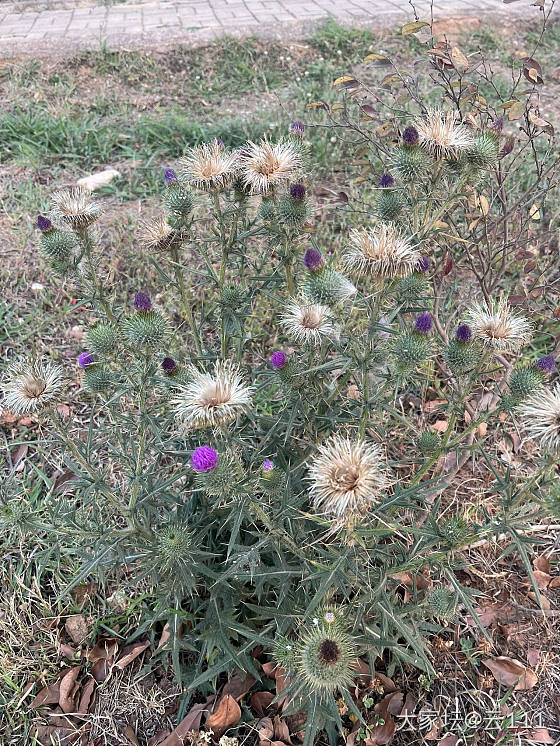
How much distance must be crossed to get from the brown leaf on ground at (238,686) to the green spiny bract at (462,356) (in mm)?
1504

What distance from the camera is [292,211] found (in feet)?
7.72

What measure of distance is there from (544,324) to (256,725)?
2956 millimetres

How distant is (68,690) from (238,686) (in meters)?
0.72

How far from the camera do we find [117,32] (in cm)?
778

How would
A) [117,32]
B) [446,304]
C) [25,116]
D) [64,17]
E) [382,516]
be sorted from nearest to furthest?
1. [382,516]
2. [446,304]
3. [25,116]
4. [117,32]
5. [64,17]

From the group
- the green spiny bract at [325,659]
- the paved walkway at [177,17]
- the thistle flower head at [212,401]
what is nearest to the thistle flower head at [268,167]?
the thistle flower head at [212,401]

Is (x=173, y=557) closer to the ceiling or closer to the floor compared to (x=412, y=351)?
closer to the floor

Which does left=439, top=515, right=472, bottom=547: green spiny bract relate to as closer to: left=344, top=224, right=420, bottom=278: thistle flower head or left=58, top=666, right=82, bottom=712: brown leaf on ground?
left=344, top=224, right=420, bottom=278: thistle flower head

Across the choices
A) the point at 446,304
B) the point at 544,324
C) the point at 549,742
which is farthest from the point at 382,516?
the point at 544,324

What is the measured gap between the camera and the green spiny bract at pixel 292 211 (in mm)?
2348

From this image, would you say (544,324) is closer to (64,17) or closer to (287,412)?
(287,412)

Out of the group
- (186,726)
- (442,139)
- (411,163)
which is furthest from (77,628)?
(442,139)

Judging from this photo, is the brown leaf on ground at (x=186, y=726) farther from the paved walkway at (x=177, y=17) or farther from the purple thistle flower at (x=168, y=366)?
the paved walkway at (x=177, y=17)

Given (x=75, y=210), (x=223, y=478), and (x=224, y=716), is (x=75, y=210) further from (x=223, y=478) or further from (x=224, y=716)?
(x=224, y=716)
